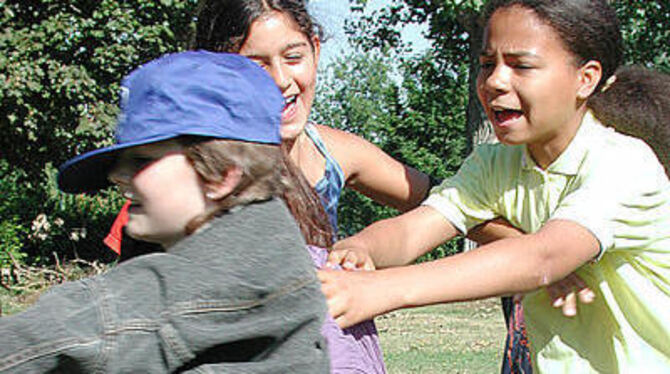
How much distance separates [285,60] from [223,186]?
A: 1.14m

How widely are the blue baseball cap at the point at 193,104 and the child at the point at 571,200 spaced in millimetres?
556

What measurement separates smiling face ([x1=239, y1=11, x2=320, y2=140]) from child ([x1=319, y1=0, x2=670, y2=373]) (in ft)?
1.58

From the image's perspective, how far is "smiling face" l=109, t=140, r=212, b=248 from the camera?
169cm

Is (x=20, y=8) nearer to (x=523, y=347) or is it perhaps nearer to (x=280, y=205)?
(x=523, y=347)

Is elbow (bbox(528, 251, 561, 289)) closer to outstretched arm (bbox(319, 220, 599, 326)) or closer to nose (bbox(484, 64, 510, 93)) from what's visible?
outstretched arm (bbox(319, 220, 599, 326))

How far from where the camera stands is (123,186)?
1741 mm

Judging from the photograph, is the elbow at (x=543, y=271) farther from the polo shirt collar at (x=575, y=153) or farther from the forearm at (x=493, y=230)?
the forearm at (x=493, y=230)

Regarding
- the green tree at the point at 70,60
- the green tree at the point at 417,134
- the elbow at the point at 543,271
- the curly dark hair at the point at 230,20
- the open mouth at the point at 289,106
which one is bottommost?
the green tree at the point at 417,134

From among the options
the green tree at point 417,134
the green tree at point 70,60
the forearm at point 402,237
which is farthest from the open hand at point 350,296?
the green tree at point 417,134

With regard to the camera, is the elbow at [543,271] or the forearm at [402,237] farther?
the forearm at [402,237]

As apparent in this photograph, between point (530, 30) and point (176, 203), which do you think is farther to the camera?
point (530, 30)

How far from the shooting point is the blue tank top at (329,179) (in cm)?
282

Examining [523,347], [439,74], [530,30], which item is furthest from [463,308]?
[530,30]

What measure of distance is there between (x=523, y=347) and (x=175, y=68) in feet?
7.17
